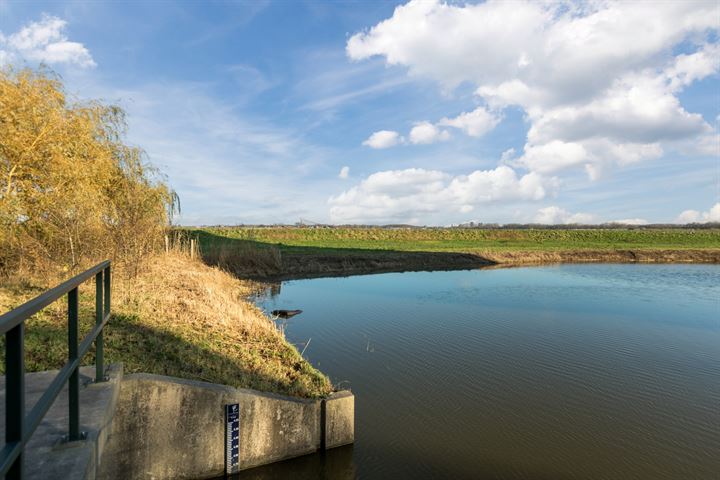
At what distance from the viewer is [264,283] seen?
1012 inches

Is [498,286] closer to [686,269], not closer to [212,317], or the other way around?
[212,317]

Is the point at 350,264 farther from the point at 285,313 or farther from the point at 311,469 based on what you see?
the point at 311,469

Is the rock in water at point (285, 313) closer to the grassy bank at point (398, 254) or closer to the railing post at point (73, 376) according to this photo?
the grassy bank at point (398, 254)

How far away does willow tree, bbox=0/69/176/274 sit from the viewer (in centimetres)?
1104

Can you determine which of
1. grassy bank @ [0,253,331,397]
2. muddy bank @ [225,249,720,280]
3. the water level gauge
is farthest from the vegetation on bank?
muddy bank @ [225,249,720,280]

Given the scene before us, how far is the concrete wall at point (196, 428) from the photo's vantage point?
17.0 ft

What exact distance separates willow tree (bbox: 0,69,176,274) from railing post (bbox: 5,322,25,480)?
462 inches

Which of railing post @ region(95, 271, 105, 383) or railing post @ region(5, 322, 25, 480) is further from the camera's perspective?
railing post @ region(95, 271, 105, 383)

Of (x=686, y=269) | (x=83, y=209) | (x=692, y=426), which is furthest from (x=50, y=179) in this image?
(x=686, y=269)

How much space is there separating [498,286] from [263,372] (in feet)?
68.9

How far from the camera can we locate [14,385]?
5.95 ft

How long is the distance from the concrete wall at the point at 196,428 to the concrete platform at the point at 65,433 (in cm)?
56

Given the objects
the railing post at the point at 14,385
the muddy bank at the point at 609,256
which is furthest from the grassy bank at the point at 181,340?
the muddy bank at the point at 609,256

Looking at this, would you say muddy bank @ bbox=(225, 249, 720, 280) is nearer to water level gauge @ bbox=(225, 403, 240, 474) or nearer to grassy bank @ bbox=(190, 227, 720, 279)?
grassy bank @ bbox=(190, 227, 720, 279)
